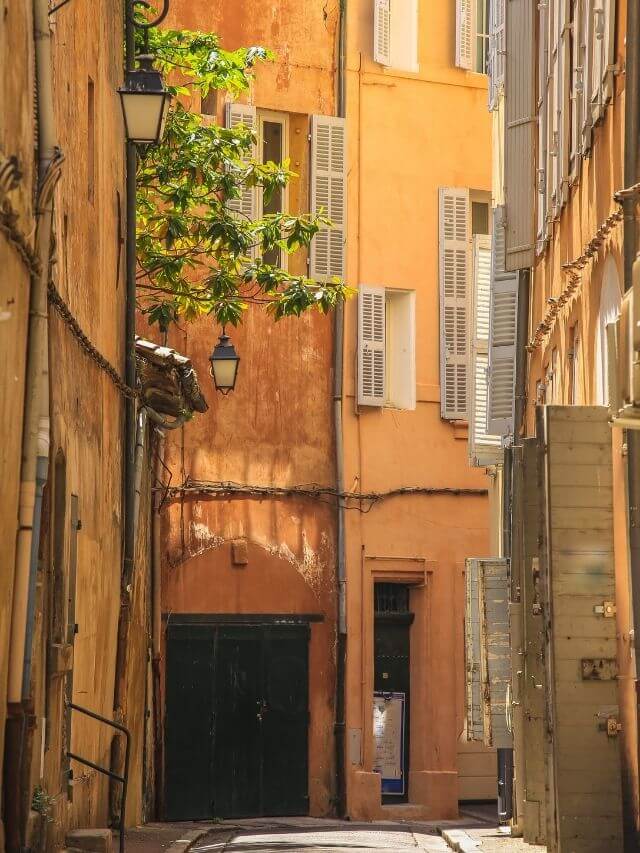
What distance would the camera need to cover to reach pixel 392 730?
22.5 meters

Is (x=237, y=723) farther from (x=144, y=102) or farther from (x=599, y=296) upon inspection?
(x=599, y=296)

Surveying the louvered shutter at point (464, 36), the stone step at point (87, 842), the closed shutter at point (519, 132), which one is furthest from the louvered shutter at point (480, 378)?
the stone step at point (87, 842)

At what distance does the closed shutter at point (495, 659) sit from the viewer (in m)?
15.7

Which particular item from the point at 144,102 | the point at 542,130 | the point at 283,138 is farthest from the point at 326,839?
the point at 283,138

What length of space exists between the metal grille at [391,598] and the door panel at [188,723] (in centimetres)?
248

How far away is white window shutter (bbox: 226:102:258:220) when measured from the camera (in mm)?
22500

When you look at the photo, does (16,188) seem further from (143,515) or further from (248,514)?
(248,514)

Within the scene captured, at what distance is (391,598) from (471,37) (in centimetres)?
760

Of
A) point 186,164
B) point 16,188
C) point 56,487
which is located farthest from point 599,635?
point 186,164

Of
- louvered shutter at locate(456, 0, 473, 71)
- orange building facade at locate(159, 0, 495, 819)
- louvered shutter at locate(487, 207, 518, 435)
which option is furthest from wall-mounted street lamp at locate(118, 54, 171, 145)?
louvered shutter at locate(456, 0, 473, 71)

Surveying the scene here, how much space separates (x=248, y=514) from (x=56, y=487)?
10.8m

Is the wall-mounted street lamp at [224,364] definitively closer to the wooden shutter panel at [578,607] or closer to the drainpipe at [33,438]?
the wooden shutter panel at [578,607]

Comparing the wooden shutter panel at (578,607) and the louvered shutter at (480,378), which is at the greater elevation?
the louvered shutter at (480,378)

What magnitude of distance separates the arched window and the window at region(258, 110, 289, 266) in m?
10.4
